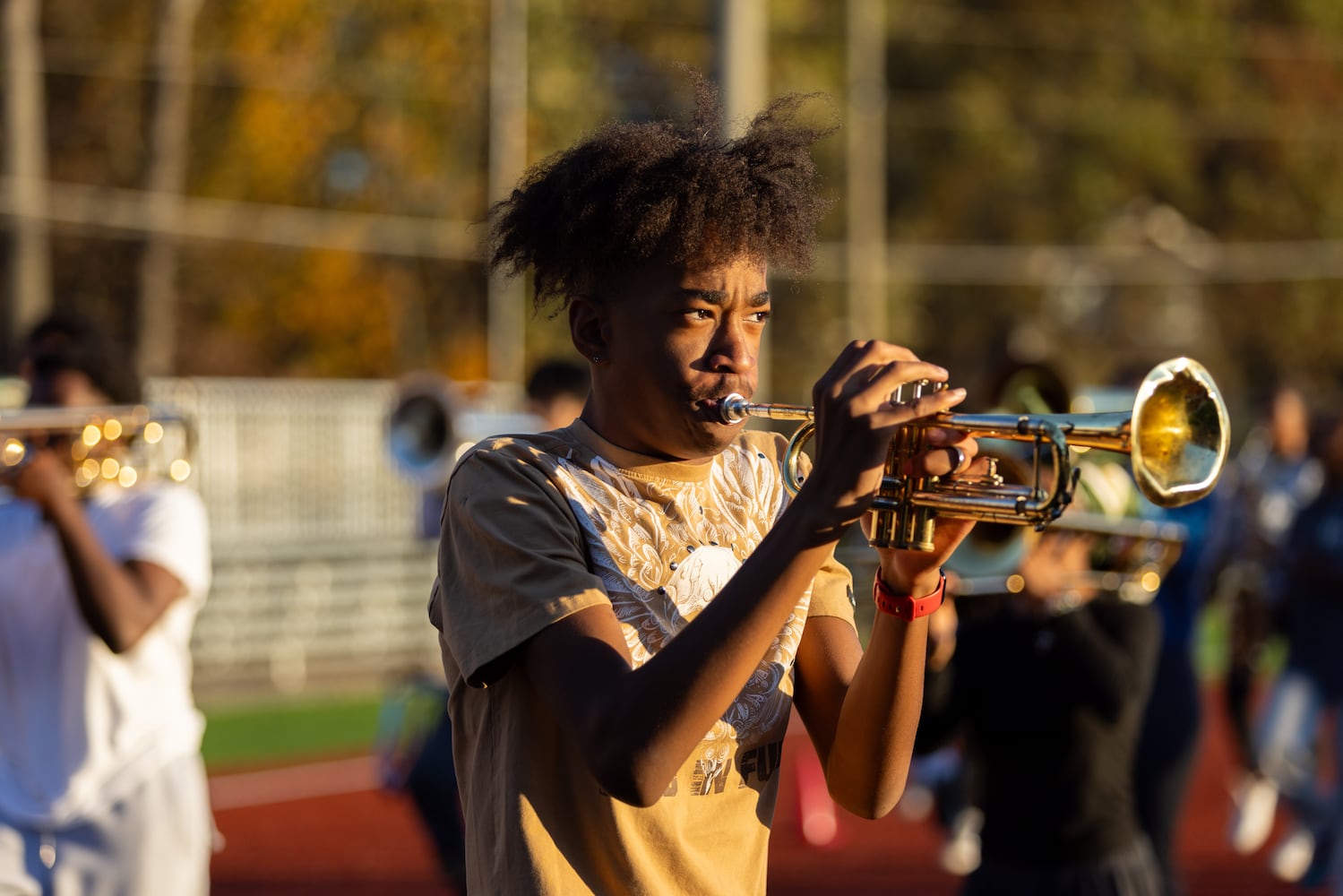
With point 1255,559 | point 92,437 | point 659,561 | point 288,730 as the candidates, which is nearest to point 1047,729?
point 659,561

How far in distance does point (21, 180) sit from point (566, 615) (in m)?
17.2

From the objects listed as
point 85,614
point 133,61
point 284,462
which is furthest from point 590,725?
point 133,61

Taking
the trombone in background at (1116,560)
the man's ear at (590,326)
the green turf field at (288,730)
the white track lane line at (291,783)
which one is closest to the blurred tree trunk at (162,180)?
the green turf field at (288,730)

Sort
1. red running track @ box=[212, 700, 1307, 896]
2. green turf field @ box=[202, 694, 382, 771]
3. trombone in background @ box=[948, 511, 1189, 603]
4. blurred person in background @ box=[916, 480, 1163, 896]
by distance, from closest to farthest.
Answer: blurred person in background @ box=[916, 480, 1163, 896]
trombone in background @ box=[948, 511, 1189, 603]
red running track @ box=[212, 700, 1307, 896]
green turf field @ box=[202, 694, 382, 771]

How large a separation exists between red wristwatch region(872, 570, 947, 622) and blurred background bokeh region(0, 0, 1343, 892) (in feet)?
2.11

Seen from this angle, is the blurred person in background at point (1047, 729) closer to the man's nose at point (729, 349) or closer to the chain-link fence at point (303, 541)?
the man's nose at point (729, 349)

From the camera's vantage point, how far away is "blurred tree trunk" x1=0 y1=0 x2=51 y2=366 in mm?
18000

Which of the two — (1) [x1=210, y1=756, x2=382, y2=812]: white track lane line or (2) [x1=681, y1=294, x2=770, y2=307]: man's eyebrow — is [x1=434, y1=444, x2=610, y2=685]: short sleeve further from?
(1) [x1=210, y1=756, x2=382, y2=812]: white track lane line

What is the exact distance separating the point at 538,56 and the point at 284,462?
14.6 m

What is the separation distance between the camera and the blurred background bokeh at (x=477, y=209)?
16391mm

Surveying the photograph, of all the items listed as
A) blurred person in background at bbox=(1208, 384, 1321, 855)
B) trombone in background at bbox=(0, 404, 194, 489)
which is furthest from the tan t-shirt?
blurred person in background at bbox=(1208, 384, 1321, 855)

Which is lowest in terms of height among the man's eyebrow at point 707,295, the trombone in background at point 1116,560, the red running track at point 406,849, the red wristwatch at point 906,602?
the red running track at point 406,849

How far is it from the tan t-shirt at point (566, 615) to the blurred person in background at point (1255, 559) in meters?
7.32

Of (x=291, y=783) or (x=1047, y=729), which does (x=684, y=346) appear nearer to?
(x=1047, y=729)
